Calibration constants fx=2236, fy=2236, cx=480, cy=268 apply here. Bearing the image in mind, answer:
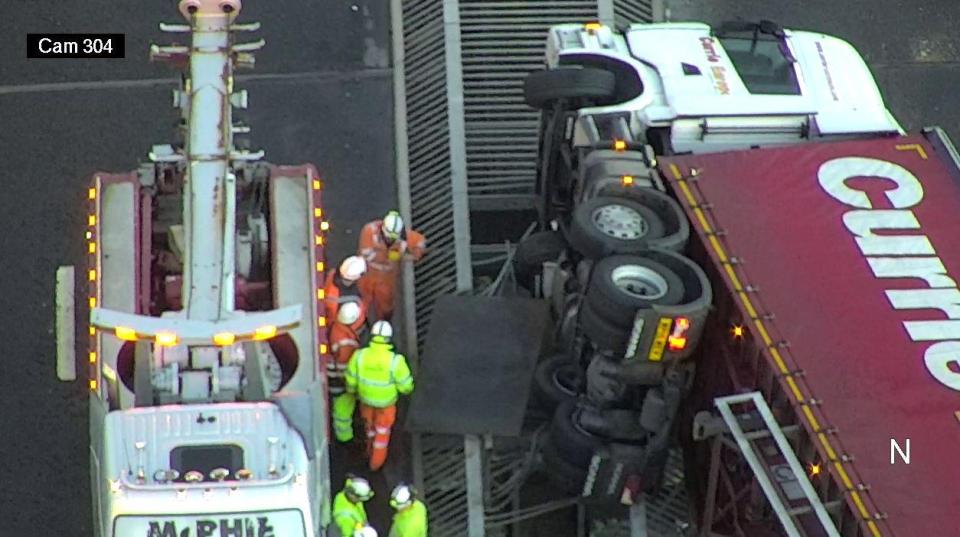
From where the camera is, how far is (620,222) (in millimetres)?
13969

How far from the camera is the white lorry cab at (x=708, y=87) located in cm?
1476

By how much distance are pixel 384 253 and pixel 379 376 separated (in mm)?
1297

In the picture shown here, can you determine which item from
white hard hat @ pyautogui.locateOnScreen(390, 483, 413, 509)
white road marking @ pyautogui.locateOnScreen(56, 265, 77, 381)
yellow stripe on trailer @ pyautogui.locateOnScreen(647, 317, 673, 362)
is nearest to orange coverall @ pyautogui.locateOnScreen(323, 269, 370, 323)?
white hard hat @ pyautogui.locateOnScreen(390, 483, 413, 509)

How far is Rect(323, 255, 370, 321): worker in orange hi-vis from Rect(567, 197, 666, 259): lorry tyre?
166cm

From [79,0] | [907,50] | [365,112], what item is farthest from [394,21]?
[907,50]

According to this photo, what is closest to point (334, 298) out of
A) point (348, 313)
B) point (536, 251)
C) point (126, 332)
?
point (348, 313)

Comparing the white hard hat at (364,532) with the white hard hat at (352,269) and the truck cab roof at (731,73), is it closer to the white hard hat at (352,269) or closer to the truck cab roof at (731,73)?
the white hard hat at (352,269)

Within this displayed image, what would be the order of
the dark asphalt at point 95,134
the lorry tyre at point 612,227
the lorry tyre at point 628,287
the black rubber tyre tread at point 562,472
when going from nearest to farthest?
1. the lorry tyre at point 628,287
2. the lorry tyre at point 612,227
3. the black rubber tyre tread at point 562,472
4. the dark asphalt at point 95,134

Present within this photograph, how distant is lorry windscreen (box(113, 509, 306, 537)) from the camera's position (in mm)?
12172

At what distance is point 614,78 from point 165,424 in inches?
171

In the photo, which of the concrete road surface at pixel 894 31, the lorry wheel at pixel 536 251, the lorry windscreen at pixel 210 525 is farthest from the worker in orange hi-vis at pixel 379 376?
the concrete road surface at pixel 894 31

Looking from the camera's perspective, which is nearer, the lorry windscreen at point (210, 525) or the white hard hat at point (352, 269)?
the lorry windscreen at point (210, 525)

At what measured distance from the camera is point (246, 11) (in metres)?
18.5

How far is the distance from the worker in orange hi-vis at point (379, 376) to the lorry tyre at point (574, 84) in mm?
1933
